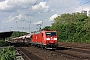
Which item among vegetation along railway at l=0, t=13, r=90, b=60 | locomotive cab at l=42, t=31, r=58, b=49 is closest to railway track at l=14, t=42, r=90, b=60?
vegetation along railway at l=0, t=13, r=90, b=60

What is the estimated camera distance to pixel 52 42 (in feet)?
128

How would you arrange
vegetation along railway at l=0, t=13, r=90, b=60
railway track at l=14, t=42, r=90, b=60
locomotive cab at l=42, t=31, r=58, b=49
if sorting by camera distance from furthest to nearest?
locomotive cab at l=42, t=31, r=58, b=49 < vegetation along railway at l=0, t=13, r=90, b=60 < railway track at l=14, t=42, r=90, b=60

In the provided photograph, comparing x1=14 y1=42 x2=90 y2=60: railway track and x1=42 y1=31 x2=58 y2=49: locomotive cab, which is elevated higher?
x1=42 y1=31 x2=58 y2=49: locomotive cab

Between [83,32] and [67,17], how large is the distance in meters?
35.9

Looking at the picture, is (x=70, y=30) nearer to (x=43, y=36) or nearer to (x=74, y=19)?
(x=74, y=19)

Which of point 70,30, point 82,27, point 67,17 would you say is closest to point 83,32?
point 82,27

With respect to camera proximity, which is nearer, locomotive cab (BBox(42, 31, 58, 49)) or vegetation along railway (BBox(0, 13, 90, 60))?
vegetation along railway (BBox(0, 13, 90, 60))

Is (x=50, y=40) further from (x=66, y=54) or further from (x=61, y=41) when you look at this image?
(x=61, y=41)

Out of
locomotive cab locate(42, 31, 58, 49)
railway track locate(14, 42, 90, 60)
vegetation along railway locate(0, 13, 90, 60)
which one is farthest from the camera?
locomotive cab locate(42, 31, 58, 49)

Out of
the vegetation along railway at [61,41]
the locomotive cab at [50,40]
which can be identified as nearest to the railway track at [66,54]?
the vegetation along railway at [61,41]

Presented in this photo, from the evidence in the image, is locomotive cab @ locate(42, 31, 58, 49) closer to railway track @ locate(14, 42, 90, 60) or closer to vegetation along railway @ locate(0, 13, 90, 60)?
vegetation along railway @ locate(0, 13, 90, 60)

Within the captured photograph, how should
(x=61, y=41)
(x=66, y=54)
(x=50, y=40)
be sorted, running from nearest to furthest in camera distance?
(x=66, y=54)
(x=50, y=40)
(x=61, y=41)

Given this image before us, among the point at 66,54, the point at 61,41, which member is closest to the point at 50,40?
the point at 66,54

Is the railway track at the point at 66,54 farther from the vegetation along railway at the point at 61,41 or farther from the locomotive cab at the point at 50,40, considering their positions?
the locomotive cab at the point at 50,40
